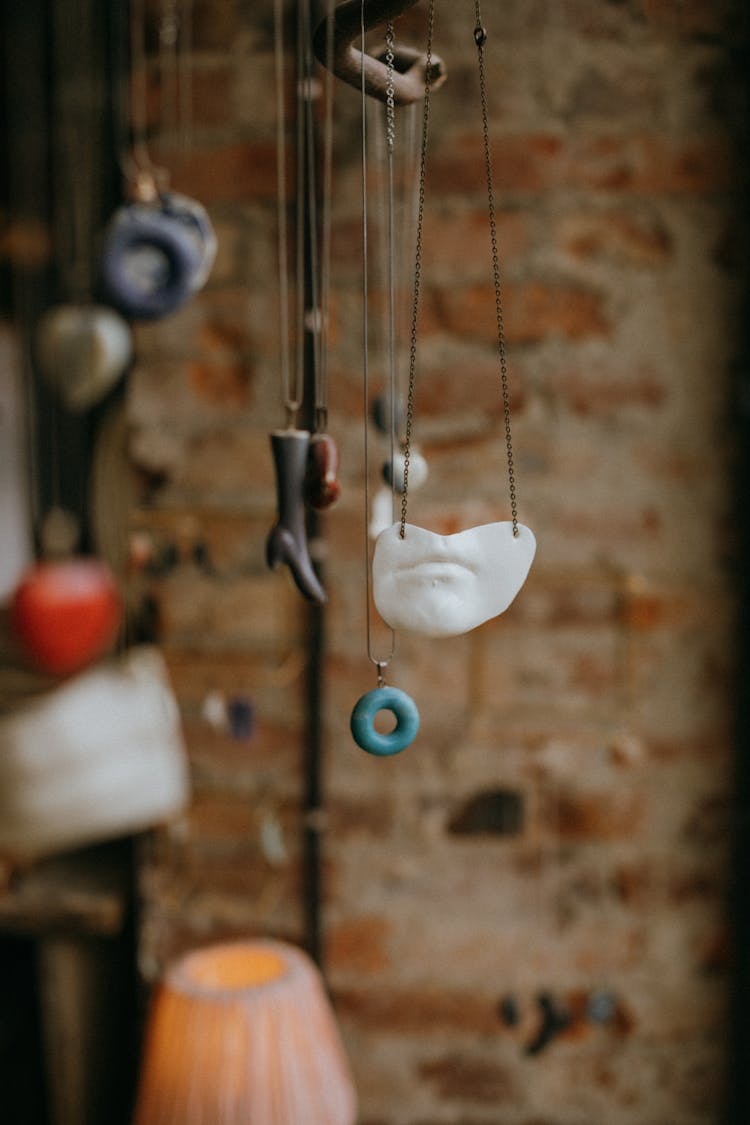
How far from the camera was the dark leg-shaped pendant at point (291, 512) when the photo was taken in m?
0.51

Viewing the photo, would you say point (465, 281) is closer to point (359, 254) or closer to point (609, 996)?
point (359, 254)

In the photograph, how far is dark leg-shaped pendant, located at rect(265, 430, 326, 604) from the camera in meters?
0.51

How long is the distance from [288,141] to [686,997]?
999 mm

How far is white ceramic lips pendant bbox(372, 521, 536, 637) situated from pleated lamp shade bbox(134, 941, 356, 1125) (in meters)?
0.55

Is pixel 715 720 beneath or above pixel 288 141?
beneath

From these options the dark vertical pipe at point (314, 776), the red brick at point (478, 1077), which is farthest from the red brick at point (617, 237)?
the red brick at point (478, 1077)

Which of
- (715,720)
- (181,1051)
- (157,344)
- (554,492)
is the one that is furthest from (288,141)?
(181,1051)

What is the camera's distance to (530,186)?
0.94 meters

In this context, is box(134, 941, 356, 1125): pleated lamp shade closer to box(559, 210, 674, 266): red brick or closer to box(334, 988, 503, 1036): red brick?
box(334, 988, 503, 1036): red brick

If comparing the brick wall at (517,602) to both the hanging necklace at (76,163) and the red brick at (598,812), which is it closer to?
the red brick at (598,812)

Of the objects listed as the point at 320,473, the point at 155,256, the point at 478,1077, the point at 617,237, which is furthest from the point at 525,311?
the point at 478,1077

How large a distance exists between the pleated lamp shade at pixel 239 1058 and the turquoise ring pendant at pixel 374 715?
1.55 feet

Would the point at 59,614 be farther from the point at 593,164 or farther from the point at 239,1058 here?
the point at 593,164

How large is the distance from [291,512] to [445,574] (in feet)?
0.45
